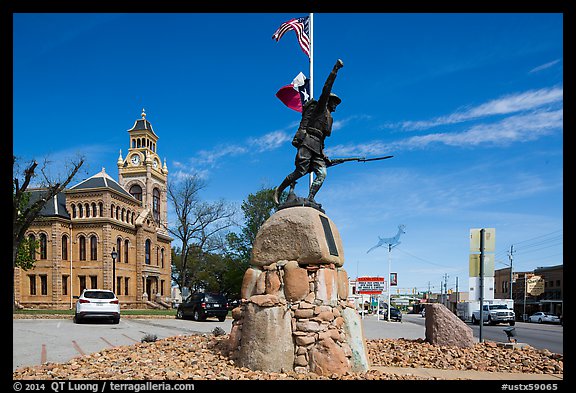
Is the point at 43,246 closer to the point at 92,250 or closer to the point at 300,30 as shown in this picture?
the point at 92,250

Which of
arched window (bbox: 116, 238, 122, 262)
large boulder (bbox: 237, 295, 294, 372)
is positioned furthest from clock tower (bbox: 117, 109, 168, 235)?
large boulder (bbox: 237, 295, 294, 372)

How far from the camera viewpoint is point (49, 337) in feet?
42.2

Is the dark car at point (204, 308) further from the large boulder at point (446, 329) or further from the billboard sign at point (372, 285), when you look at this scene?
the large boulder at point (446, 329)

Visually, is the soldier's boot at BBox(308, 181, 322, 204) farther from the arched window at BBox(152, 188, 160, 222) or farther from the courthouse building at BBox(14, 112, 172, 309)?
the arched window at BBox(152, 188, 160, 222)

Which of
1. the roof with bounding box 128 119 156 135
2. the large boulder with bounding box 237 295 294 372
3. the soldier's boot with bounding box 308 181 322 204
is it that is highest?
the roof with bounding box 128 119 156 135

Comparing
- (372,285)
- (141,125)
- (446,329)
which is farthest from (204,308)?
(141,125)

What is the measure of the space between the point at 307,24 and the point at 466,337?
9789 mm

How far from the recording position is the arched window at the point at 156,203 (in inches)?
2246

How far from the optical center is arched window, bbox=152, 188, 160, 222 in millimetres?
57047

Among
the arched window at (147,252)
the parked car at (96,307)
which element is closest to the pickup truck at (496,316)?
the parked car at (96,307)

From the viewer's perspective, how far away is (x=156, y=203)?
57969 millimetres

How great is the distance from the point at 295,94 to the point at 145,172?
46736 millimetres

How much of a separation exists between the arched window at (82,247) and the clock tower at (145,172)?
1143 cm

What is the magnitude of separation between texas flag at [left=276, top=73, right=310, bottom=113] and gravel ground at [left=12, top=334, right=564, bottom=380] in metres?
6.42
